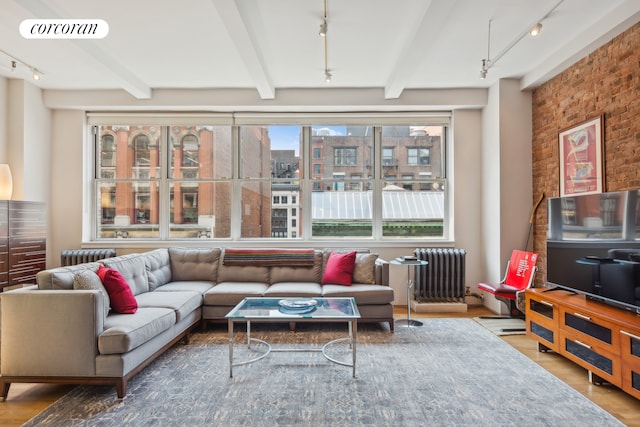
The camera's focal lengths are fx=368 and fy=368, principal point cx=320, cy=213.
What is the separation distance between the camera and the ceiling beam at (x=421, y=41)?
2904mm

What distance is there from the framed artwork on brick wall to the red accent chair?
86 centimetres

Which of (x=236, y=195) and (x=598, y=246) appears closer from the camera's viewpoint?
(x=598, y=246)

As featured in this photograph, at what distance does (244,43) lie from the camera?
3.43 meters

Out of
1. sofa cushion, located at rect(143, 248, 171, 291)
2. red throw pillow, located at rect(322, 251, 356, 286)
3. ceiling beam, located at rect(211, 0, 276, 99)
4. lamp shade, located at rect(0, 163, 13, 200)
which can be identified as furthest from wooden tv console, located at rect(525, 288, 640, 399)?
lamp shade, located at rect(0, 163, 13, 200)

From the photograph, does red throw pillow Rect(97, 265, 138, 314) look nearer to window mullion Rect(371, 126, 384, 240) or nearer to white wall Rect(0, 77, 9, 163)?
white wall Rect(0, 77, 9, 163)

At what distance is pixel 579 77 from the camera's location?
12.6 feet

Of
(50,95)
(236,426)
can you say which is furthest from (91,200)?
(236,426)

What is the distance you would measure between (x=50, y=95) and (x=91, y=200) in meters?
1.55

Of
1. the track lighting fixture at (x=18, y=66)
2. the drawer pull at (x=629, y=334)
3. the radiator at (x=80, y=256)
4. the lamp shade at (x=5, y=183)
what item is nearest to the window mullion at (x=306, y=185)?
the radiator at (x=80, y=256)

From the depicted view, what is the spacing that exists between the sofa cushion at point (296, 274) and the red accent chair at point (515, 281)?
6.46 feet

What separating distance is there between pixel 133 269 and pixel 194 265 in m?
0.96

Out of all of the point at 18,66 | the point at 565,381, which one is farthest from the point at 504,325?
the point at 18,66

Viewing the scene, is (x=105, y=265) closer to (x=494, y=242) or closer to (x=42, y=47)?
(x=42, y=47)

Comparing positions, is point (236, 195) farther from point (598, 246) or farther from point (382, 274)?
point (598, 246)
